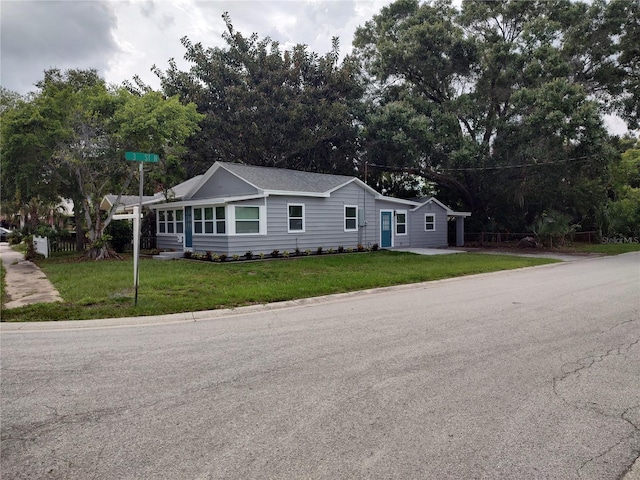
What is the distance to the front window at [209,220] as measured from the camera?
57.1 ft

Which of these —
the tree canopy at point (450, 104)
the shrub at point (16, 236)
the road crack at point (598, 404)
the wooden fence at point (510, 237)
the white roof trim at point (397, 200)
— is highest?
the tree canopy at point (450, 104)

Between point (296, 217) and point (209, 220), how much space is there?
3627mm

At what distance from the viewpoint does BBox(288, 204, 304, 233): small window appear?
18.8 m

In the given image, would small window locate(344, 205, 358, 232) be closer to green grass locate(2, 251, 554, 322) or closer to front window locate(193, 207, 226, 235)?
green grass locate(2, 251, 554, 322)

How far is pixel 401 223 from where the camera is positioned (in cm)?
2386

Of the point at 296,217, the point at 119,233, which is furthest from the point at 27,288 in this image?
the point at 119,233

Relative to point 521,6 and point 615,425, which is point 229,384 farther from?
point 521,6

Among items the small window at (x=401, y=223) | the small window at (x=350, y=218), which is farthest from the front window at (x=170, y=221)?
the small window at (x=401, y=223)

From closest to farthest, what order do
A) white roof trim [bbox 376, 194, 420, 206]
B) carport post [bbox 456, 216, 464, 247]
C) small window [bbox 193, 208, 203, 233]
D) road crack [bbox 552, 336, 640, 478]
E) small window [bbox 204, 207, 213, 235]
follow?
1. road crack [bbox 552, 336, 640, 478]
2. small window [bbox 204, 207, 213, 235]
3. small window [bbox 193, 208, 203, 233]
4. white roof trim [bbox 376, 194, 420, 206]
5. carport post [bbox 456, 216, 464, 247]

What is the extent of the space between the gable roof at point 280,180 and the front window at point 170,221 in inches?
42.5

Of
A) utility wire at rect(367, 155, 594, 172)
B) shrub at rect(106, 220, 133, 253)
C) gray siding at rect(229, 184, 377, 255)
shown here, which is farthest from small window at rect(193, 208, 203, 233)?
utility wire at rect(367, 155, 594, 172)

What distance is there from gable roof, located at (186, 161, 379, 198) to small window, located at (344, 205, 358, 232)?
1221 mm

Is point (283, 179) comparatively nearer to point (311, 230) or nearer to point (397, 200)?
point (311, 230)

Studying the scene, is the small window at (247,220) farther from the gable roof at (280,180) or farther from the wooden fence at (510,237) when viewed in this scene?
the wooden fence at (510,237)
